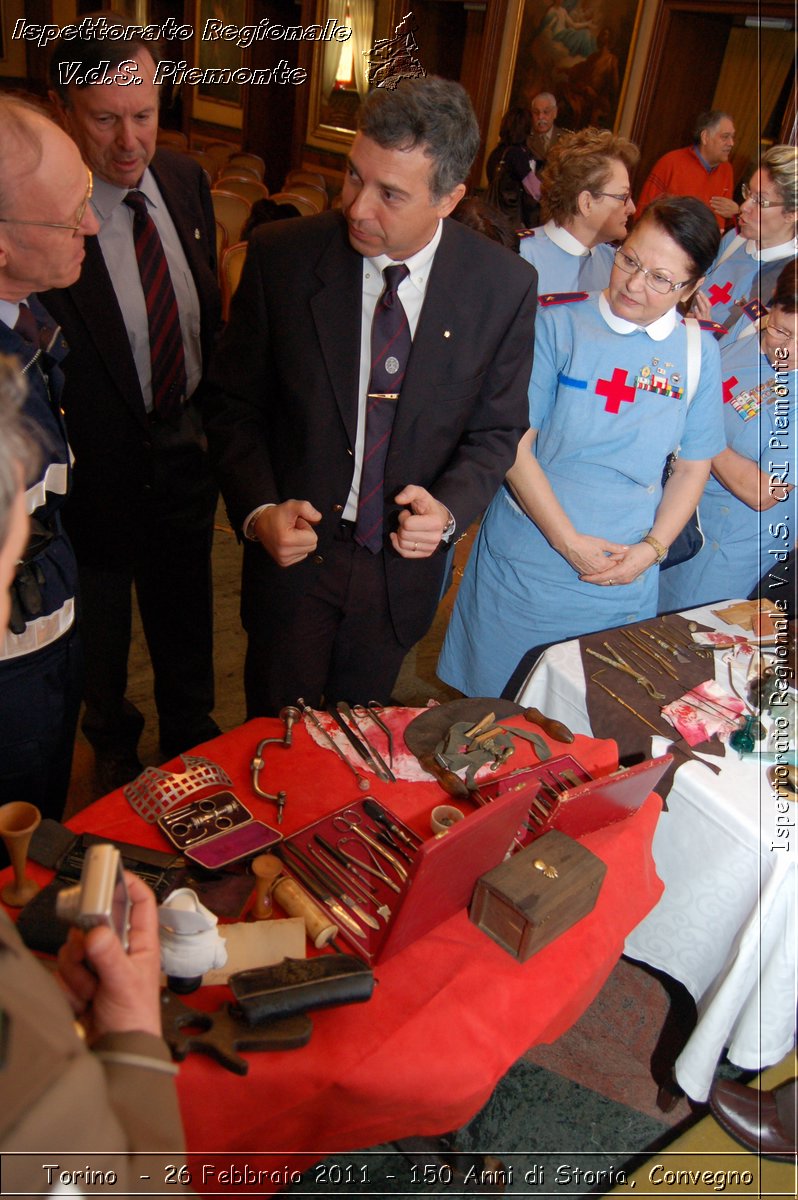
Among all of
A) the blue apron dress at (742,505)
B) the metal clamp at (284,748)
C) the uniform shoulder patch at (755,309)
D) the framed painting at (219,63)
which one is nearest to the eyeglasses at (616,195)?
the uniform shoulder patch at (755,309)

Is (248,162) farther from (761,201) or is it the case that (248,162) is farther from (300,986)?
(300,986)

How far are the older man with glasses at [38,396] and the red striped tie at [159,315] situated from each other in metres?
0.54

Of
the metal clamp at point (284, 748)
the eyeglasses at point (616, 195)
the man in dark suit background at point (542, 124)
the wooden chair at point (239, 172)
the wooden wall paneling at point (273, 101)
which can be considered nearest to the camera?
the metal clamp at point (284, 748)

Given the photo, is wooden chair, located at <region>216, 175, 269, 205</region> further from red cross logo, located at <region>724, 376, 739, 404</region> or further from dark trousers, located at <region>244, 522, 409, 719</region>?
dark trousers, located at <region>244, 522, 409, 719</region>

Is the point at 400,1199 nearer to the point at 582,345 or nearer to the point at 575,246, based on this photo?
the point at 582,345

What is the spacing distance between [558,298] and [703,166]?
4.80 m

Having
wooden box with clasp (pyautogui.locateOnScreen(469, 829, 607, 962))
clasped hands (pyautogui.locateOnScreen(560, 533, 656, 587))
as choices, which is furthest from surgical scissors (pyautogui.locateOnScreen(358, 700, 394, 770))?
clasped hands (pyautogui.locateOnScreen(560, 533, 656, 587))

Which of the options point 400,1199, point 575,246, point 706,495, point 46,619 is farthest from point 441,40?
point 400,1199

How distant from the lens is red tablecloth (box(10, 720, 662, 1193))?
1200 mm

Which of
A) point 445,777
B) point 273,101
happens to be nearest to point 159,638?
point 445,777

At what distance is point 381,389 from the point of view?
2045 mm

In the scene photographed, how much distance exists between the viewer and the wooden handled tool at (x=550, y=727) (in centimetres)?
194

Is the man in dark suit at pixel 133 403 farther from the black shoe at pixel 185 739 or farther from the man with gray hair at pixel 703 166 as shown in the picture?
the man with gray hair at pixel 703 166

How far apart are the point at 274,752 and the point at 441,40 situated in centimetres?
900
